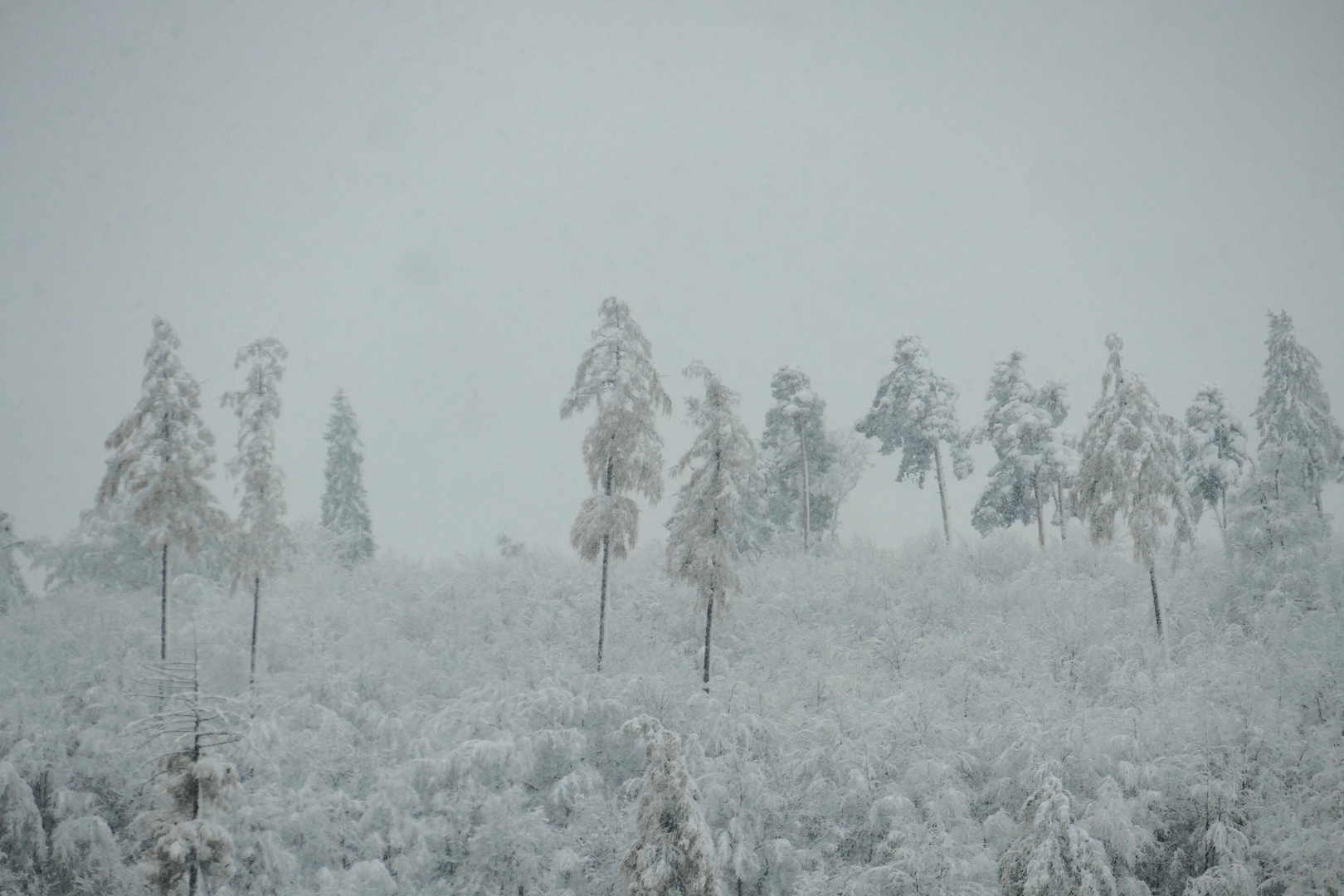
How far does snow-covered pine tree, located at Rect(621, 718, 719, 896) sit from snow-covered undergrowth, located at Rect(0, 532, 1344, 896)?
2.56m

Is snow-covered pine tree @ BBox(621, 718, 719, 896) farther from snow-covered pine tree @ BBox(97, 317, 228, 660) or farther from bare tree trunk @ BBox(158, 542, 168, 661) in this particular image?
bare tree trunk @ BBox(158, 542, 168, 661)

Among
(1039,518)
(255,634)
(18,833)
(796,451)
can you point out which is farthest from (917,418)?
(18,833)

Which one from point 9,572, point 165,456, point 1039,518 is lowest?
point 9,572

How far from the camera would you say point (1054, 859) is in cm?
1502

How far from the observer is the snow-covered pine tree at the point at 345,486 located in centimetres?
4728

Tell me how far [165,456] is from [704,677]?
1863cm

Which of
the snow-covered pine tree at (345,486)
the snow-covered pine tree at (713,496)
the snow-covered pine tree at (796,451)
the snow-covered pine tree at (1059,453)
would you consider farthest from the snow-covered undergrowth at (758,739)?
the snow-covered pine tree at (345,486)

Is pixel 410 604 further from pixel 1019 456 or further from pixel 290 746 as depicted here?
pixel 1019 456

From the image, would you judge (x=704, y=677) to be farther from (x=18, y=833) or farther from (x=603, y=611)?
(x=18, y=833)

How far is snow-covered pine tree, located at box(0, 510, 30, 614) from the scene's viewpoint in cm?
3667

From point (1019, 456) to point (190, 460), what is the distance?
113 feet

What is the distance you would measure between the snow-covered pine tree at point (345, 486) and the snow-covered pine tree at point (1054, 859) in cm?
3999

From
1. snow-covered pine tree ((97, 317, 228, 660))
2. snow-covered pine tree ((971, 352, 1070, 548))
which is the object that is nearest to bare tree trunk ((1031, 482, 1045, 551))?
snow-covered pine tree ((971, 352, 1070, 548))

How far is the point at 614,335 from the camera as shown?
26.0m
